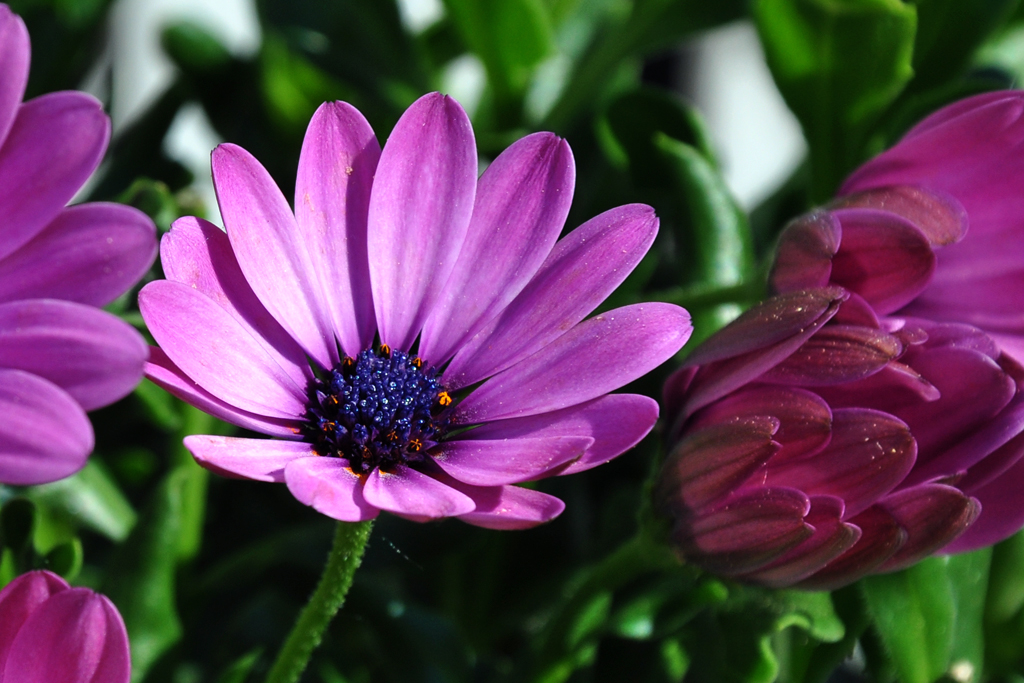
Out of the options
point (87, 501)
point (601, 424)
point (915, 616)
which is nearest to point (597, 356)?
point (601, 424)

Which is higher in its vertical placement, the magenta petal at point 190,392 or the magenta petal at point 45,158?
the magenta petal at point 45,158

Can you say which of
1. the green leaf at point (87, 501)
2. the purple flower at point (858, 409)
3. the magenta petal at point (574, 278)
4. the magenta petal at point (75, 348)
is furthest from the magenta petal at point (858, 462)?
the green leaf at point (87, 501)

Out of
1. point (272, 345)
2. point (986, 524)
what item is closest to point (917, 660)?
point (986, 524)

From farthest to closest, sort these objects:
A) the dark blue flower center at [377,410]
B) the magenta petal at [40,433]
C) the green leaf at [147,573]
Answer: the green leaf at [147,573] < the dark blue flower center at [377,410] < the magenta petal at [40,433]

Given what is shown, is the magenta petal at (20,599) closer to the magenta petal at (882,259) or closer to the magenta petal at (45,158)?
the magenta petal at (45,158)

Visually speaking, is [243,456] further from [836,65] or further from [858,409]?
[836,65]

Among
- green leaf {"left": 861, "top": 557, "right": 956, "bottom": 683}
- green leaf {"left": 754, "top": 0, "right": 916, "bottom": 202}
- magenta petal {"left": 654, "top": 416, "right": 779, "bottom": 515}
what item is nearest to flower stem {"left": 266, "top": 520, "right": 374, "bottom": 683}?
magenta petal {"left": 654, "top": 416, "right": 779, "bottom": 515}
